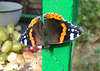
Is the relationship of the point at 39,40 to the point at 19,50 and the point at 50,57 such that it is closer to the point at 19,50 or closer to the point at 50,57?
the point at 50,57

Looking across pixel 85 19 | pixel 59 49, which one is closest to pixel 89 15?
pixel 85 19

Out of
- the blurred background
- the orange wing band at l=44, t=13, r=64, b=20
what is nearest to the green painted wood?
the orange wing band at l=44, t=13, r=64, b=20

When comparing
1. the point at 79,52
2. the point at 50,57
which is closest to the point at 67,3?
the point at 50,57

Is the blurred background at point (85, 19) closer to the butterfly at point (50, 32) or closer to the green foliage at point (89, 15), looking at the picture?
the green foliage at point (89, 15)

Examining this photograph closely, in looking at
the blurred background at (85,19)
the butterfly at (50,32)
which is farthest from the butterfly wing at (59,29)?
the blurred background at (85,19)

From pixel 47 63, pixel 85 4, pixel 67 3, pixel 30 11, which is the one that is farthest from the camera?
pixel 30 11

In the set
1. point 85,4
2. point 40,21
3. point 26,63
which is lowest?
point 26,63

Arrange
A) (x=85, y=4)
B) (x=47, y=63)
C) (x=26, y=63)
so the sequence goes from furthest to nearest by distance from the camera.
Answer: (x=85, y=4) < (x=26, y=63) < (x=47, y=63)
